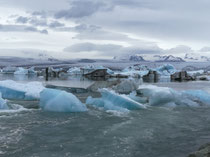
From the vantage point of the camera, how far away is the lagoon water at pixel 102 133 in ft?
17.6

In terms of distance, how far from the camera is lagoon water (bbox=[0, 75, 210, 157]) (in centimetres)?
536

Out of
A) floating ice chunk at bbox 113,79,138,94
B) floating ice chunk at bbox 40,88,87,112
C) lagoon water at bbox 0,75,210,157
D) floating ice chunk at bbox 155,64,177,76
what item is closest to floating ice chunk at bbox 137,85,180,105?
lagoon water at bbox 0,75,210,157

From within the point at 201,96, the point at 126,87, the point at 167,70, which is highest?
→ the point at 201,96

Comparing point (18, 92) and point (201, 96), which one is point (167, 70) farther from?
point (18, 92)

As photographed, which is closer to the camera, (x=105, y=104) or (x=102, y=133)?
(x=102, y=133)

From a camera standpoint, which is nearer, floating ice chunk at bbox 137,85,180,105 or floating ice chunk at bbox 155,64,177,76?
floating ice chunk at bbox 137,85,180,105

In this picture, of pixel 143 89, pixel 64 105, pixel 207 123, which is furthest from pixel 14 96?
pixel 207 123

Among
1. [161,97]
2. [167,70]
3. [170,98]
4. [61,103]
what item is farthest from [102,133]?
[167,70]

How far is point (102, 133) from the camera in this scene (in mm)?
6695

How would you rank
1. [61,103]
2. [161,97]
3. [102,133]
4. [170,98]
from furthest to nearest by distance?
1. [170,98]
2. [161,97]
3. [61,103]
4. [102,133]

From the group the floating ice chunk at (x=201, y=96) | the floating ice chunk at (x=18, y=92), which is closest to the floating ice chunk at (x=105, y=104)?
the floating ice chunk at (x=18, y=92)

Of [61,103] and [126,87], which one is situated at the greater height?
[61,103]

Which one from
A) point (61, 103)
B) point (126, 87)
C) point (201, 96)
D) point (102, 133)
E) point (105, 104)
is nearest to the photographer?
point (102, 133)

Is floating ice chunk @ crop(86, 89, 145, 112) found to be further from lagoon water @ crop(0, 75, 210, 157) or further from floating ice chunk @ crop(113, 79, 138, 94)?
floating ice chunk @ crop(113, 79, 138, 94)
